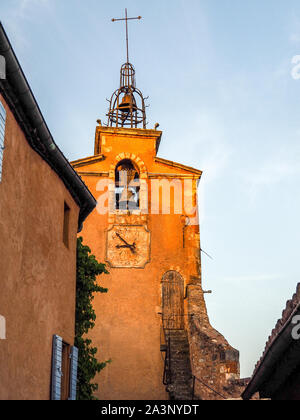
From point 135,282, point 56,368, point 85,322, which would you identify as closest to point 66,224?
point 85,322

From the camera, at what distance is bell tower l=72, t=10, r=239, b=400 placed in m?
17.3

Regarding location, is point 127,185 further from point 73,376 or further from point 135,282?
point 73,376

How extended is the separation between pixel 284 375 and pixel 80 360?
16.6 feet

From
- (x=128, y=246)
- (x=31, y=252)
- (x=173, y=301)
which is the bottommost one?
(x=31, y=252)

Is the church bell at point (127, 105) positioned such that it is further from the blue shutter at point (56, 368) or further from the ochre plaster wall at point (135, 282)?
the blue shutter at point (56, 368)

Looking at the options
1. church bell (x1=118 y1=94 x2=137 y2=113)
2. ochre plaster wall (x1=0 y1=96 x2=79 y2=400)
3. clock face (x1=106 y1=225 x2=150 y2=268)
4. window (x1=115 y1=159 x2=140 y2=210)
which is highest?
church bell (x1=118 y1=94 x2=137 y2=113)

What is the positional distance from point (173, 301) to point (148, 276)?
1100 mm

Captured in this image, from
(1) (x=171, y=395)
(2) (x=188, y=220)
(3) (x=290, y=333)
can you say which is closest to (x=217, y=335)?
(1) (x=171, y=395)

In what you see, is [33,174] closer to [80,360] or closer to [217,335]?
[80,360]

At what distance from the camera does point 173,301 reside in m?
18.6

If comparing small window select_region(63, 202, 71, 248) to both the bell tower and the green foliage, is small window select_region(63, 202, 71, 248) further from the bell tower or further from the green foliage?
the bell tower

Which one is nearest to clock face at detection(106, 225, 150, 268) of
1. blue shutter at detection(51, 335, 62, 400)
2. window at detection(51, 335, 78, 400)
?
window at detection(51, 335, 78, 400)

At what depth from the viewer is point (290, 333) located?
18.9 feet

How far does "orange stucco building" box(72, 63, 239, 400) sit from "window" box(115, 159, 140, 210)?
0.12ft
